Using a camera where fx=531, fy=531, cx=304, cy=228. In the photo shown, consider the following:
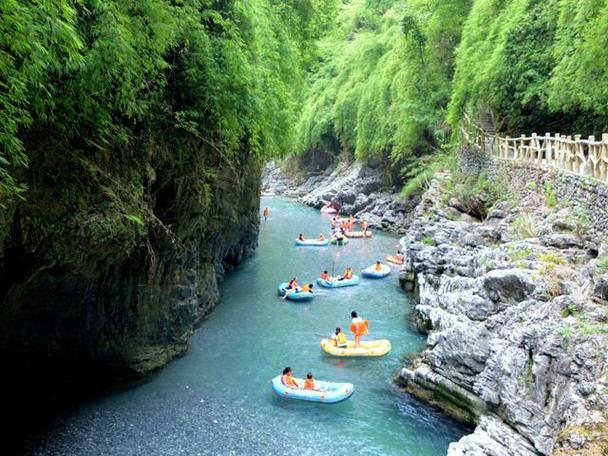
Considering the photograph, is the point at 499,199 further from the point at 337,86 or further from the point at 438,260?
the point at 337,86

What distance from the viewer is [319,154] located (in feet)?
182

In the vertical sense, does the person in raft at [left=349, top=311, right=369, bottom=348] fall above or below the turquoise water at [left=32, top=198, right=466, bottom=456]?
above

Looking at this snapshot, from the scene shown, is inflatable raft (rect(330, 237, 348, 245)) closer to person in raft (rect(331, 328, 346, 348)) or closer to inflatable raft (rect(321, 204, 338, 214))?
inflatable raft (rect(321, 204, 338, 214))

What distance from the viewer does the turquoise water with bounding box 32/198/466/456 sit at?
10383 mm

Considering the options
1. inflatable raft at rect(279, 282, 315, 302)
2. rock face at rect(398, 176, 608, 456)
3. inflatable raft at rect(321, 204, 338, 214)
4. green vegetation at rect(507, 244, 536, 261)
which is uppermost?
green vegetation at rect(507, 244, 536, 261)

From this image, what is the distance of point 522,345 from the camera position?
929 centimetres

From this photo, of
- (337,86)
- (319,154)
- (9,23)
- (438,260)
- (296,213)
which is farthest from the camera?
(319,154)

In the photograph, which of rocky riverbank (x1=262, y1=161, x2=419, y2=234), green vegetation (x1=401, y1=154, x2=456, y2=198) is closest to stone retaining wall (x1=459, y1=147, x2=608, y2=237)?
green vegetation (x1=401, y1=154, x2=456, y2=198)

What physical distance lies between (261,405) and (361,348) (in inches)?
157

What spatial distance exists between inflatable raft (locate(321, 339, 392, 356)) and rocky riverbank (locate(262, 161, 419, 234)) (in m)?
20.1

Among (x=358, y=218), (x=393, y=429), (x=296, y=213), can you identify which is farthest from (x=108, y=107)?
(x=296, y=213)

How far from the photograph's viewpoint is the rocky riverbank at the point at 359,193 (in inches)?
1430

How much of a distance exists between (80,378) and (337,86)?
143ft

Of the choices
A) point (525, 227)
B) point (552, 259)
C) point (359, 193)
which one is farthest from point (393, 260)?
point (359, 193)
